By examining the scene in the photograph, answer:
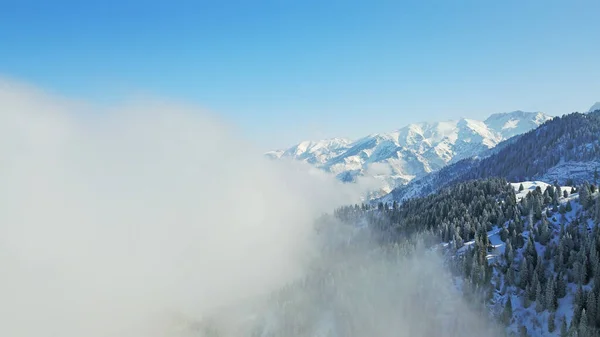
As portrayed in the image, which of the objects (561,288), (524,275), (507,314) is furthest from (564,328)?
(524,275)

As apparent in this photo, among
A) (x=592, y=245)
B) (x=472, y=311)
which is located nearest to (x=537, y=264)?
(x=592, y=245)

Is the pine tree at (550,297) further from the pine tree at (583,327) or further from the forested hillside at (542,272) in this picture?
the pine tree at (583,327)

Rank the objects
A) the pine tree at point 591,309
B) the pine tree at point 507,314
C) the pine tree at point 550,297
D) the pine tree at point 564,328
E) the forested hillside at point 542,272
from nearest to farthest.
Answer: the pine tree at point 591,309 < the pine tree at point 564,328 < the forested hillside at point 542,272 < the pine tree at point 550,297 < the pine tree at point 507,314

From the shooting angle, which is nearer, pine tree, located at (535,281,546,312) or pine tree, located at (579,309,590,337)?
pine tree, located at (579,309,590,337)

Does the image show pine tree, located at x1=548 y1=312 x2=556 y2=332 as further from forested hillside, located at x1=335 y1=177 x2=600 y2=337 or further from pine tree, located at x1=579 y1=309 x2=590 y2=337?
pine tree, located at x1=579 y1=309 x2=590 y2=337

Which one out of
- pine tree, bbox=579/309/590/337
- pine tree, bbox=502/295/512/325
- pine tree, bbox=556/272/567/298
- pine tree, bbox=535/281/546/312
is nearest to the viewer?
pine tree, bbox=579/309/590/337

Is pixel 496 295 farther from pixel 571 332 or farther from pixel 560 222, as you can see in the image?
pixel 560 222

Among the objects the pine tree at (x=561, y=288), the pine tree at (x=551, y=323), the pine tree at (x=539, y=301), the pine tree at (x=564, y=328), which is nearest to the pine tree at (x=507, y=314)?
the pine tree at (x=539, y=301)

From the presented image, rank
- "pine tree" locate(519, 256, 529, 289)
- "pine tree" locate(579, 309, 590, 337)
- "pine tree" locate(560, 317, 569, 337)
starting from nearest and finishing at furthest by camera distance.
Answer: "pine tree" locate(579, 309, 590, 337) → "pine tree" locate(560, 317, 569, 337) → "pine tree" locate(519, 256, 529, 289)

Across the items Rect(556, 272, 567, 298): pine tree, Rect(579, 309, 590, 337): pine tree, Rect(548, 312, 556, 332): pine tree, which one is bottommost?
Rect(548, 312, 556, 332): pine tree

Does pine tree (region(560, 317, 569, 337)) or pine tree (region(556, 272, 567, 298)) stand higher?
pine tree (region(556, 272, 567, 298))

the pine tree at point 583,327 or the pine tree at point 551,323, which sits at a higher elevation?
the pine tree at point 583,327

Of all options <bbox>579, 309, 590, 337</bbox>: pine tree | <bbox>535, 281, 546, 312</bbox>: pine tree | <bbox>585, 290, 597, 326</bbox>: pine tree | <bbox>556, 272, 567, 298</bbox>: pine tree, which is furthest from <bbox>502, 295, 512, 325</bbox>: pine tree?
<bbox>579, 309, 590, 337</bbox>: pine tree
